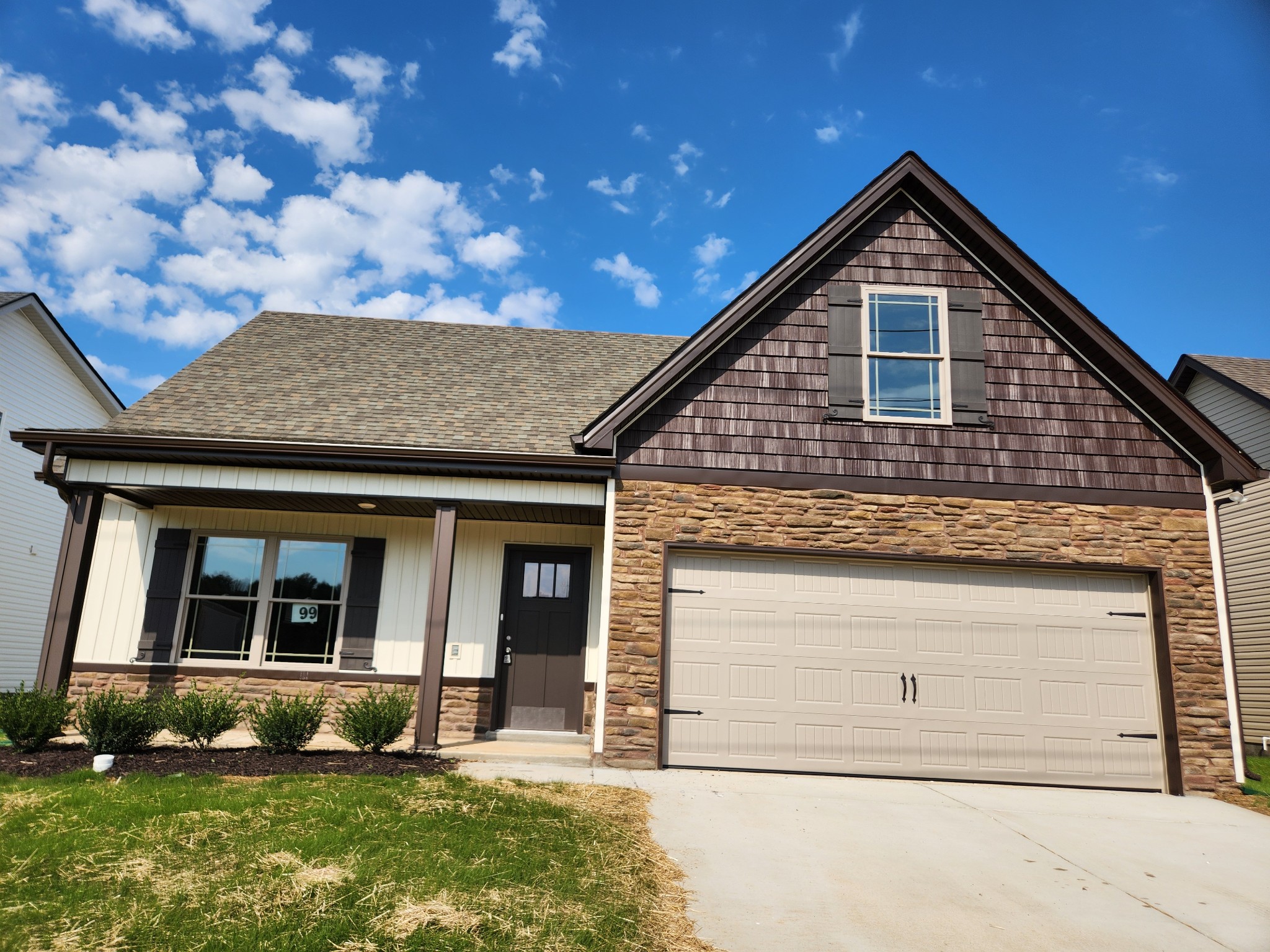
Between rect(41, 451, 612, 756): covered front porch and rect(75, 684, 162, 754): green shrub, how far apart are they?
9.52 feet

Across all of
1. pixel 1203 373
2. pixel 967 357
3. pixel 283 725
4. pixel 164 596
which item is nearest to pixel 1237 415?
pixel 1203 373

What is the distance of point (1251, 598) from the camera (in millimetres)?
13305

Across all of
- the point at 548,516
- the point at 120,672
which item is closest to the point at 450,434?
the point at 548,516

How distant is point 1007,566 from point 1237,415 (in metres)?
9.71

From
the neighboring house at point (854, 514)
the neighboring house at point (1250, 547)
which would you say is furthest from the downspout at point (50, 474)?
the neighboring house at point (1250, 547)

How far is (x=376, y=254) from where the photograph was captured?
16.0m

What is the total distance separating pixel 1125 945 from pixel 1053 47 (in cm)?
1027

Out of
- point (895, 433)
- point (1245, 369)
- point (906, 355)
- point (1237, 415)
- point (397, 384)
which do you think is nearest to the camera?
point (895, 433)

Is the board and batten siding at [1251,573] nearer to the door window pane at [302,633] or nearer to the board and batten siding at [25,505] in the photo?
the door window pane at [302,633]

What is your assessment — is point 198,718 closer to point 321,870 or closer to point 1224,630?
point 321,870

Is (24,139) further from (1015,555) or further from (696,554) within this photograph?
(1015,555)

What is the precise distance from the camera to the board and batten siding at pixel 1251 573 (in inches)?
506

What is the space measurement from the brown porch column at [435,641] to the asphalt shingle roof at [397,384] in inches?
47.0

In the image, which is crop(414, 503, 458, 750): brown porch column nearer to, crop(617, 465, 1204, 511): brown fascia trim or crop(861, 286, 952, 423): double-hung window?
crop(617, 465, 1204, 511): brown fascia trim
